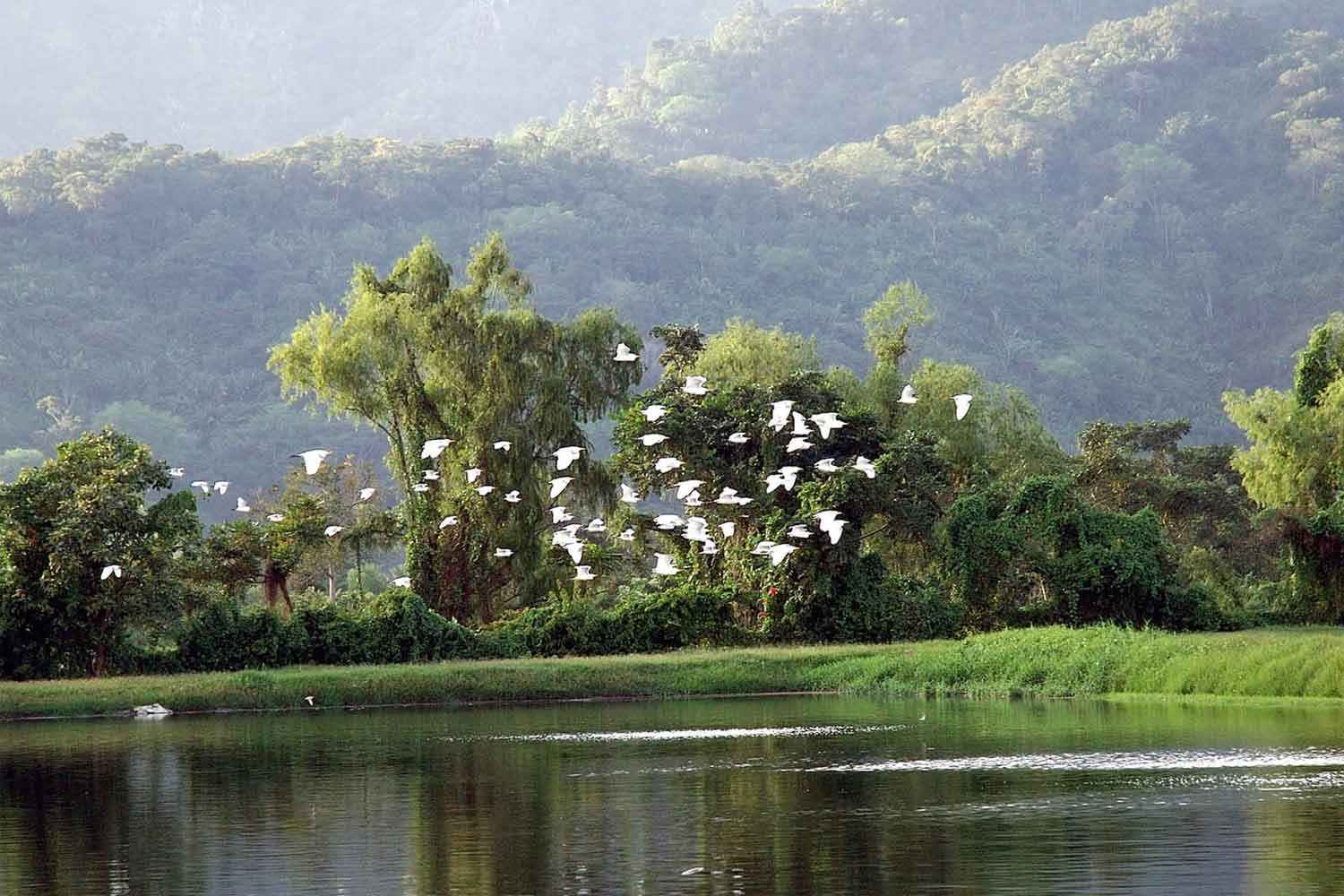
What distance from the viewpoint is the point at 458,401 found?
5378 cm

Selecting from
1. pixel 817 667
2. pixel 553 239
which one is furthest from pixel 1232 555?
pixel 553 239

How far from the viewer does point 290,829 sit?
70.5 feet

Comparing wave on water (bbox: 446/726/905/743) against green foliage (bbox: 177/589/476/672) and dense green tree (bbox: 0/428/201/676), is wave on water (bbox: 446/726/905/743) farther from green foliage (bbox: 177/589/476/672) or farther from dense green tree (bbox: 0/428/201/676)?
green foliage (bbox: 177/589/476/672)

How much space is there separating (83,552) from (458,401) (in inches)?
504

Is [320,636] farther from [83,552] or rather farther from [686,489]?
[686,489]

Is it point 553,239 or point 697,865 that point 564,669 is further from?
point 553,239

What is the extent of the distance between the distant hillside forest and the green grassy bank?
55.2m

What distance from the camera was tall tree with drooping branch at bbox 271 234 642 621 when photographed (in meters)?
53.5

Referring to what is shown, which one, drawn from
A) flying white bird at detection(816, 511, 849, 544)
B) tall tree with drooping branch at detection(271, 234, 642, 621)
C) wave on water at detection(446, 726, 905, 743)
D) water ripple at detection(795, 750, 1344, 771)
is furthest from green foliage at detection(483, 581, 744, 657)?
water ripple at detection(795, 750, 1344, 771)

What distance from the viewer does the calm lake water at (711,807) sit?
17156 millimetres

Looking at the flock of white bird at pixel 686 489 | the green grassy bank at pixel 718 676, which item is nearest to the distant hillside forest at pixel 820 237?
the flock of white bird at pixel 686 489

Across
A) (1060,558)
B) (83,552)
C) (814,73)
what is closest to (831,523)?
(1060,558)

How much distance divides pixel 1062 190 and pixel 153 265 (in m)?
67.2

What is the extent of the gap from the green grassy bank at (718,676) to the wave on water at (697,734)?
7.96 m
